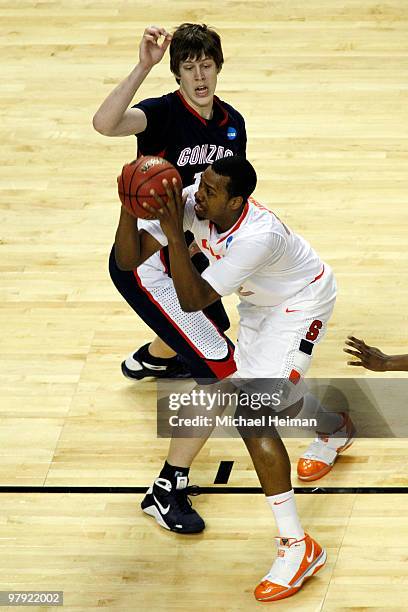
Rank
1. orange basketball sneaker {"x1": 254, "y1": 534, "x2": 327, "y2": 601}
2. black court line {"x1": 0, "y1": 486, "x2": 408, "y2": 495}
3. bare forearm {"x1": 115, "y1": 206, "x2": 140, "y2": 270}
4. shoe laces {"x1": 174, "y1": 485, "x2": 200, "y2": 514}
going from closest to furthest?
orange basketball sneaker {"x1": 254, "y1": 534, "x2": 327, "y2": 601} < bare forearm {"x1": 115, "y1": 206, "x2": 140, "y2": 270} < shoe laces {"x1": 174, "y1": 485, "x2": 200, "y2": 514} < black court line {"x1": 0, "y1": 486, "x2": 408, "y2": 495}

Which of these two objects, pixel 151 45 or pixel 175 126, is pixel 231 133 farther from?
pixel 151 45

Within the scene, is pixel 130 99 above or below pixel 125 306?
above

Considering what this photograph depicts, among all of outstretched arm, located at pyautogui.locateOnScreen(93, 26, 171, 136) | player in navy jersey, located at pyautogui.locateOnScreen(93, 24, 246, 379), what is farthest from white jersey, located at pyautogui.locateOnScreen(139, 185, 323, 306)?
outstretched arm, located at pyautogui.locateOnScreen(93, 26, 171, 136)

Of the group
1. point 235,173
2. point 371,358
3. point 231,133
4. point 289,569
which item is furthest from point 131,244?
point 289,569

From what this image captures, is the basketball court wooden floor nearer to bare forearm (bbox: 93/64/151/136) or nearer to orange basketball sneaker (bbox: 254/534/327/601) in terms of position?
orange basketball sneaker (bbox: 254/534/327/601)

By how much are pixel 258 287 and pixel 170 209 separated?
23.1 inches

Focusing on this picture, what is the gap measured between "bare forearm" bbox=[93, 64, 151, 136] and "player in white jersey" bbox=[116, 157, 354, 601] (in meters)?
0.38

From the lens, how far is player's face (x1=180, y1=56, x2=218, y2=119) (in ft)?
13.5

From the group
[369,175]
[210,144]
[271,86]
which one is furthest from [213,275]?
[271,86]

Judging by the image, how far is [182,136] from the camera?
13.8 ft

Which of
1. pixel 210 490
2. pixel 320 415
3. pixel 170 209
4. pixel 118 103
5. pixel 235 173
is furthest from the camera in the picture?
pixel 320 415

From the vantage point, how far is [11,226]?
5.88 metres

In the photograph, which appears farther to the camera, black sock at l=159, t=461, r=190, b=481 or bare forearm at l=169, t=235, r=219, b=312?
black sock at l=159, t=461, r=190, b=481

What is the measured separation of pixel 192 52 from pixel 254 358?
1.17 metres
